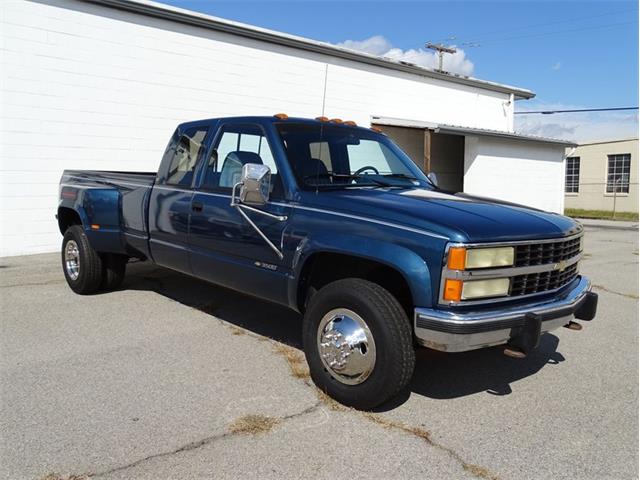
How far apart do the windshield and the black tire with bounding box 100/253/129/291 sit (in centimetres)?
314

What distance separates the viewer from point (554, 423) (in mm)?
3584

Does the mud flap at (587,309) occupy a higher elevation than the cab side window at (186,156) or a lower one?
lower

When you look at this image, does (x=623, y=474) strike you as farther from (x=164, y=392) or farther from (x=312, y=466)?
(x=164, y=392)

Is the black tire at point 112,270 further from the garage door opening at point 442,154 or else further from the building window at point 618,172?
the building window at point 618,172

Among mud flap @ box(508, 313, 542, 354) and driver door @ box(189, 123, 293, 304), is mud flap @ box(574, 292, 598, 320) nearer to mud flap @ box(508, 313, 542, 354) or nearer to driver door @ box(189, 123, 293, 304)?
mud flap @ box(508, 313, 542, 354)

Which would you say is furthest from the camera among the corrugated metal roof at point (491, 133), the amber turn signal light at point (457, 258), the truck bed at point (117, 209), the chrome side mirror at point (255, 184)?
the corrugated metal roof at point (491, 133)

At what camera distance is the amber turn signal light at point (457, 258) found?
3.24m

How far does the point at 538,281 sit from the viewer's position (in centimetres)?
376

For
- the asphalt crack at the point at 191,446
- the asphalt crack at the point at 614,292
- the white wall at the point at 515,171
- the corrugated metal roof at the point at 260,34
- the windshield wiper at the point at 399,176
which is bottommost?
the asphalt crack at the point at 191,446

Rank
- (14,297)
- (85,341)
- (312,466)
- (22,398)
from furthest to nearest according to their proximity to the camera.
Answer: (14,297), (85,341), (22,398), (312,466)

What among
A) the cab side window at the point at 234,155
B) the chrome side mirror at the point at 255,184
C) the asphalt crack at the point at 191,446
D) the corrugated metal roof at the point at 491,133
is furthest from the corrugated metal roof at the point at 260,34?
the asphalt crack at the point at 191,446

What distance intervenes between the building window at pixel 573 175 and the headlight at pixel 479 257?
98.1 feet

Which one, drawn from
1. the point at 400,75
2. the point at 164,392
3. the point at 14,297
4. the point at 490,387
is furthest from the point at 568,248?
the point at 400,75

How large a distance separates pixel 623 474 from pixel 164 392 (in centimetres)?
288
